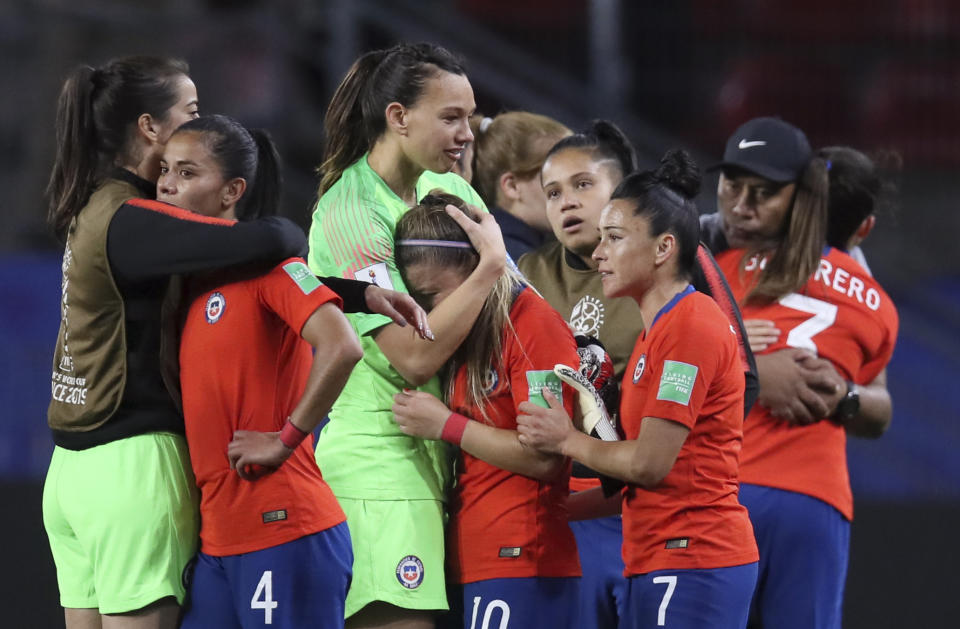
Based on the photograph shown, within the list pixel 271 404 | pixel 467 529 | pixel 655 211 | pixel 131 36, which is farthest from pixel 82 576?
pixel 131 36

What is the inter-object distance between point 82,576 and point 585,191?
5.00 feet

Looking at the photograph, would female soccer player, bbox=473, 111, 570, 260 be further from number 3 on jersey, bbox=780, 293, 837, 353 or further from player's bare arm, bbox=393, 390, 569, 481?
player's bare arm, bbox=393, 390, 569, 481

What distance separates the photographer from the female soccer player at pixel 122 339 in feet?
8.74

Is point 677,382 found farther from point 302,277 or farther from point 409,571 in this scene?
point 302,277

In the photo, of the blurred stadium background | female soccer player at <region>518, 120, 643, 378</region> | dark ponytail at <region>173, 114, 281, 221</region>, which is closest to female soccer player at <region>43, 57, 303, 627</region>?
dark ponytail at <region>173, 114, 281, 221</region>

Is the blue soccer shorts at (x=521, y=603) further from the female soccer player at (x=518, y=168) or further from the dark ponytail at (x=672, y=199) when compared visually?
the female soccer player at (x=518, y=168)

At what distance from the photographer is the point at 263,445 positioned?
2.63 metres

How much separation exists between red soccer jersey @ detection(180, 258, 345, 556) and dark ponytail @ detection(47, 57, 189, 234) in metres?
0.44

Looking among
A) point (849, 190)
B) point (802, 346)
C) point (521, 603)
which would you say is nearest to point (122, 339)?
point (521, 603)

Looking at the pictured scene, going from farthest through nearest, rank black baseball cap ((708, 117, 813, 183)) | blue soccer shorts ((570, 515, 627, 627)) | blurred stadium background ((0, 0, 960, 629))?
blurred stadium background ((0, 0, 960, 629))
black baseball cap ((708, 117, 813, 183))
blue soccer shorts ((570, 515, 627, 627))

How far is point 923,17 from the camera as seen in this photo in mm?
8500

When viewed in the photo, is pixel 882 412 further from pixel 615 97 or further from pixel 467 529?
pixel 615 97

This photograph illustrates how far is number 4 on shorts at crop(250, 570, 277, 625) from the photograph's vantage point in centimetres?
262

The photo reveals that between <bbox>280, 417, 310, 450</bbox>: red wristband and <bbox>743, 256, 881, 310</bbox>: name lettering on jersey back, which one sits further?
<bbox>743, 256, 881, 310</bbox>: name lettering on jersey back
